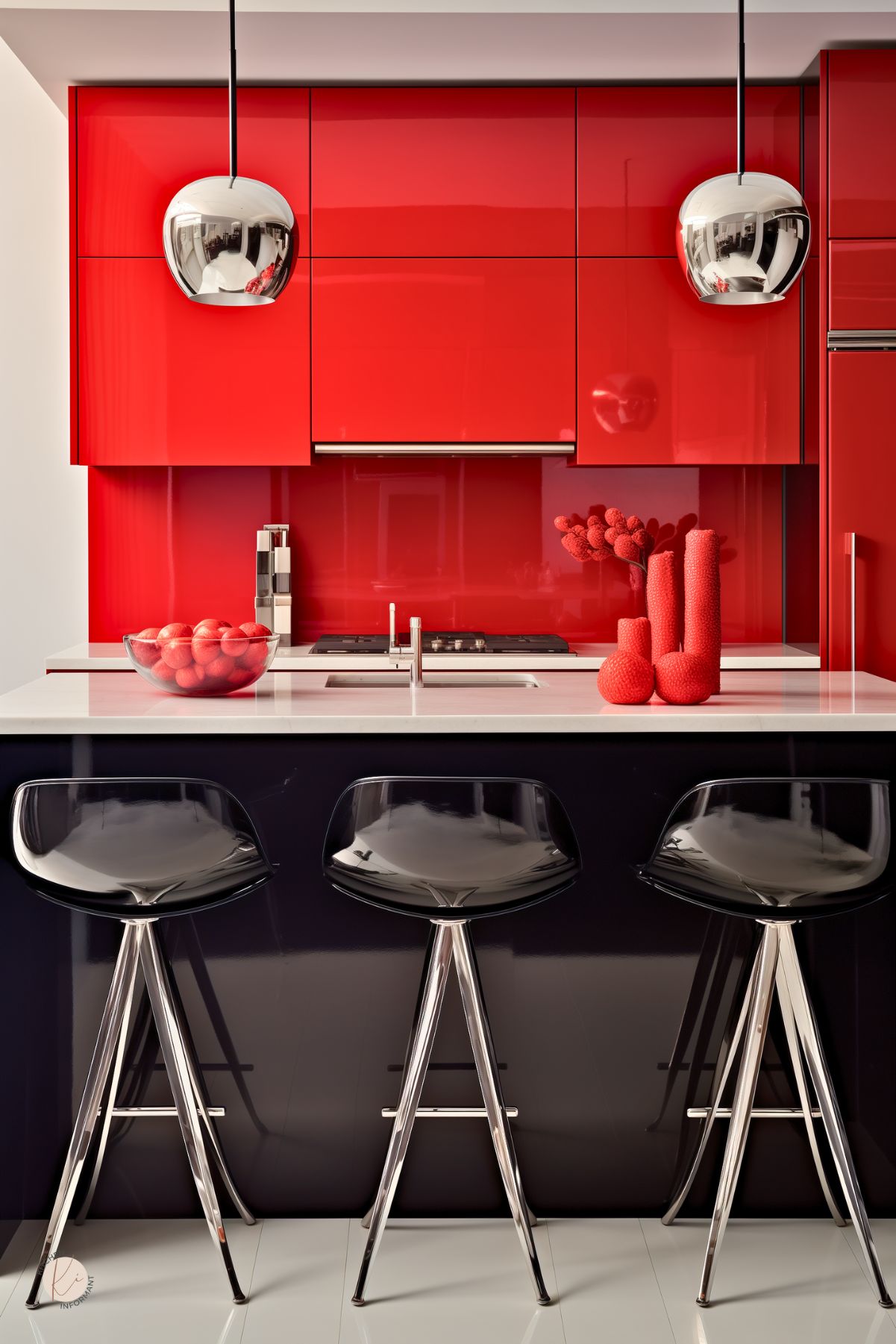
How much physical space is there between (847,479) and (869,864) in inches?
74.3

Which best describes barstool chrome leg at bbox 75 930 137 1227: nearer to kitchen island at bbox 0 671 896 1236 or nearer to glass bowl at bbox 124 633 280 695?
kitchen island at bbox 0 671 896 1236

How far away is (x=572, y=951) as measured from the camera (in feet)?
7.49

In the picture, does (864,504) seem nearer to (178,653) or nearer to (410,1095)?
(178,653)

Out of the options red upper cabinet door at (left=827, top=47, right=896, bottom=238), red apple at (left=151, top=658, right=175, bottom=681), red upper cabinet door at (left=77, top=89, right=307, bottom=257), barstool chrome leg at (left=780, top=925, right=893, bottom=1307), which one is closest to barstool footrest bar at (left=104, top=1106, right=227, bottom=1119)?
red apple at (left=151, top=658, right=175, bottom=681)

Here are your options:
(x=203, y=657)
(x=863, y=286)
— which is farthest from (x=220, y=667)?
(x=863, y=286)

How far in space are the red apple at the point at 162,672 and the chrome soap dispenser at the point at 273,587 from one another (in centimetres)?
163

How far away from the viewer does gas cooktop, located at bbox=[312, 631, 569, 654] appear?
3.63 m

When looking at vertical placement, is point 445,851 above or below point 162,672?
below

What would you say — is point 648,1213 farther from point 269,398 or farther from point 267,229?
point 269,398

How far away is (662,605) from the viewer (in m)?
2.45

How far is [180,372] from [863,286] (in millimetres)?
2102

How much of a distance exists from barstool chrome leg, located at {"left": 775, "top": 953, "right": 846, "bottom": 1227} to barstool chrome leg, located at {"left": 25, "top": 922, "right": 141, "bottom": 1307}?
1192 mm

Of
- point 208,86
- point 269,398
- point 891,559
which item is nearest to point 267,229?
point 269,398

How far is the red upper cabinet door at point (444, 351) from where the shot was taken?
145 inches
